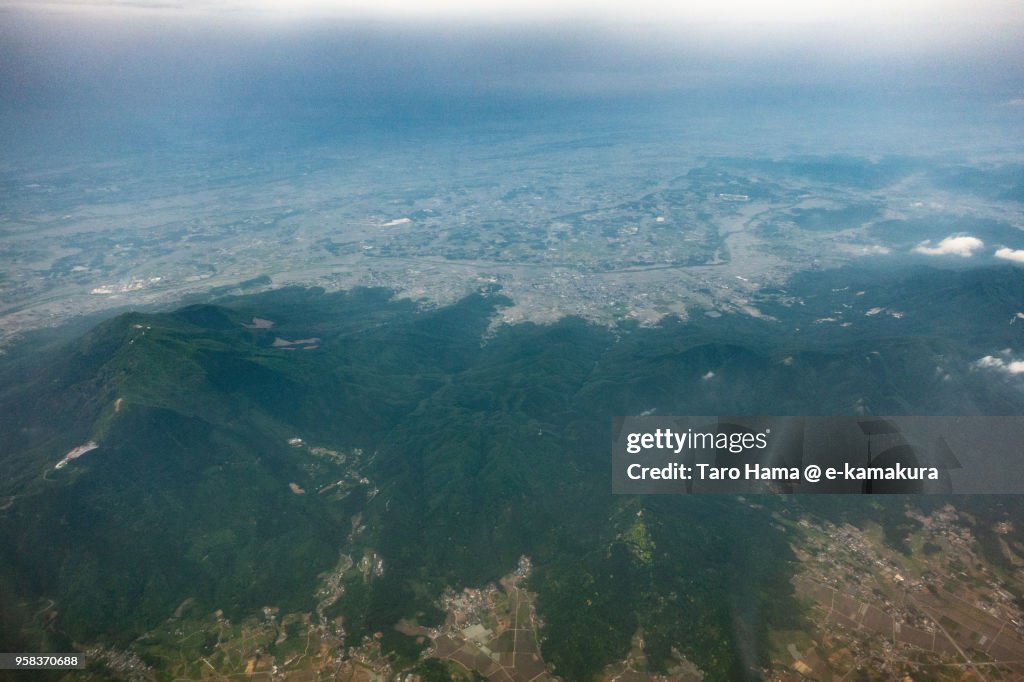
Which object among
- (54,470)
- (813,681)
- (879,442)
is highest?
(54,470)

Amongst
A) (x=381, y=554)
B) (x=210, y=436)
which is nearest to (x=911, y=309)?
(x=381, y=554)

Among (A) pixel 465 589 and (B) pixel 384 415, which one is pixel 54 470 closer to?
(B) pixel 384 415

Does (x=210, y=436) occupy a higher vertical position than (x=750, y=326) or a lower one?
higher

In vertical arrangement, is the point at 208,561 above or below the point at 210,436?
below

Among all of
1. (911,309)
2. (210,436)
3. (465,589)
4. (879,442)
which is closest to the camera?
(465,589)

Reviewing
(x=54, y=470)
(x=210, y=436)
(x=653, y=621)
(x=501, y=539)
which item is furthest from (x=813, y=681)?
(x=54, y=470)

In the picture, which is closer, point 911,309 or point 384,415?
point 384,415

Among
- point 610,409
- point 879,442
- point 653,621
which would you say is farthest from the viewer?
point 610,409

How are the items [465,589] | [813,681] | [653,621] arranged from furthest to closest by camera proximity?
1. [465,589]
2. [653,621]
3. [813,681]

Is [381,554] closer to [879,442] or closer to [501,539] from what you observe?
[501,539]
